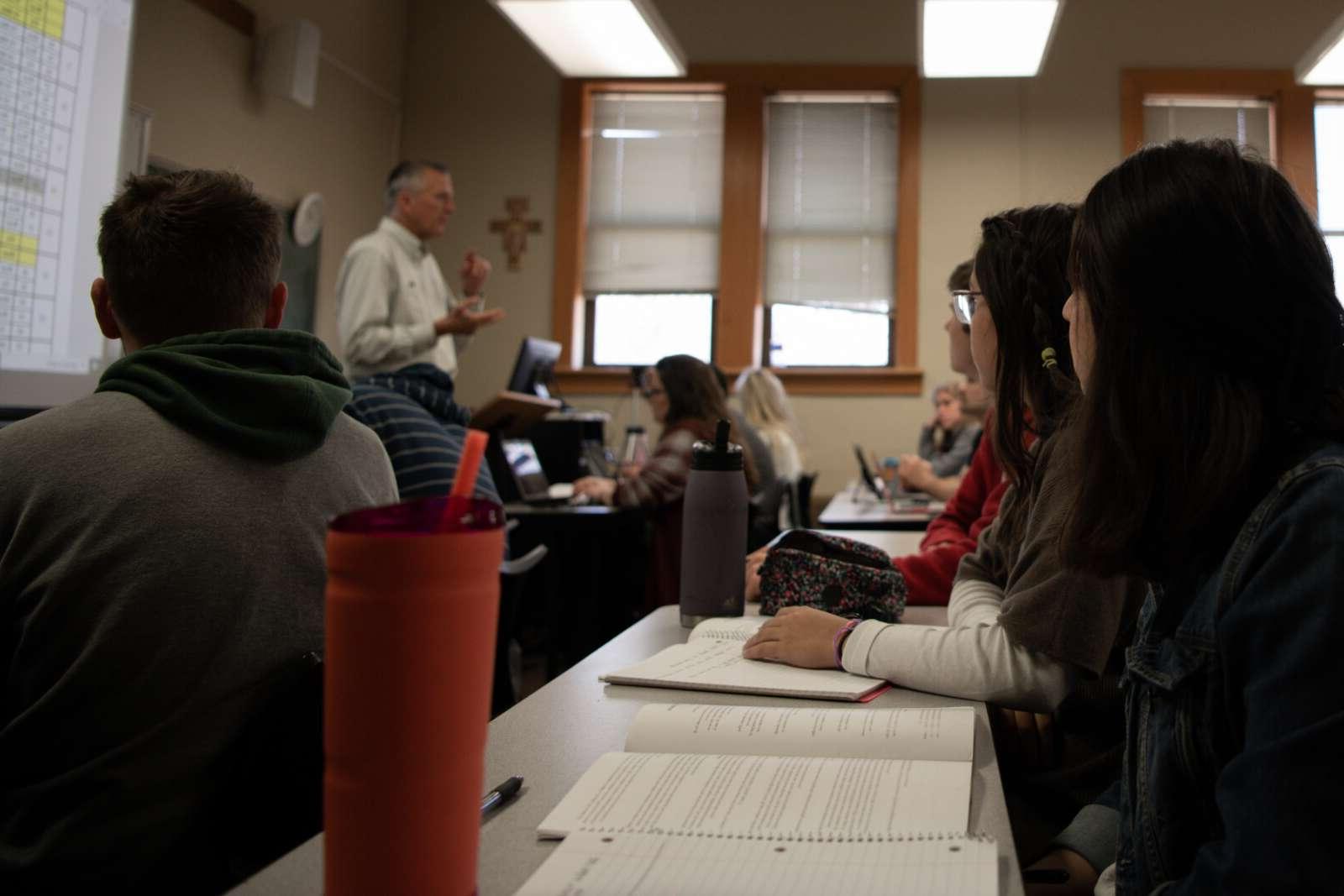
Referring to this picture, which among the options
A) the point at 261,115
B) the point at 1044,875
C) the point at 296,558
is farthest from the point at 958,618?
the point at 261,115

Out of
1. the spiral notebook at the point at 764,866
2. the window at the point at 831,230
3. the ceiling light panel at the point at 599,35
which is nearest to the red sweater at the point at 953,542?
the spiral notebook at the point at 764,866

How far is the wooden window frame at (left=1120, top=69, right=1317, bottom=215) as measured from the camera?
20.3ft

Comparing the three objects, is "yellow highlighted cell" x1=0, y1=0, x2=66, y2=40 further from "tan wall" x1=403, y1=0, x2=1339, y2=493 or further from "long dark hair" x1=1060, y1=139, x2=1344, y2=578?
"tan wall" x1=403, y1=0, x2=1339, y2=493

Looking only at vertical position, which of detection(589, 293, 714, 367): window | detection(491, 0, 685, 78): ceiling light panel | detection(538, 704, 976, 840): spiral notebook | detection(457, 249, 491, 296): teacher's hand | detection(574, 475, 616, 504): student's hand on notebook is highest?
detection(491, 0, 685, 78): ceiling light panel

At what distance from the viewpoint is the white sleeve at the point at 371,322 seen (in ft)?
12.2

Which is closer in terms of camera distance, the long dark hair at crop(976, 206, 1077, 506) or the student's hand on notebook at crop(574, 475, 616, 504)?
the long dark hair at crop(976, 206, 1077, 506)

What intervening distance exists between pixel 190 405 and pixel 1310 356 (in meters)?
0.95

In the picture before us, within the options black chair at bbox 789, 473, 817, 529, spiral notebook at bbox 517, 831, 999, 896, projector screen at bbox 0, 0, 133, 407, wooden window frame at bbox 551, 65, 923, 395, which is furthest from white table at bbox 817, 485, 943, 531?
spiral notebook at bbox 517, 831, 999, 896

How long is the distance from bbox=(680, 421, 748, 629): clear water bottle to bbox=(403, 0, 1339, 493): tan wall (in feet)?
16.1

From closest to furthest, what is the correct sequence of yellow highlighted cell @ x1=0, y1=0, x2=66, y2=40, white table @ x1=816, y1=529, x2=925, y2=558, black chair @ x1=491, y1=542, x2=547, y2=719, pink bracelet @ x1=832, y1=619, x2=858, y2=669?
pink bracelet @ x1=832, y1=619, x2=858, y2=669, yellow highlighted cell @ x1=0, y1=0, x2=66, y2=40, black chair @ x1=491, y1=542, x2=547, y2=719, white table @ x1=816, y1=529, x2=925, y2=558

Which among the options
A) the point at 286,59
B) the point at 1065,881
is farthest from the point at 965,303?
the point at 286,59

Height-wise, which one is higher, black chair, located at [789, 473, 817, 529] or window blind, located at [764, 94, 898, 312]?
window blind, located at [764, 94, 898, 312]

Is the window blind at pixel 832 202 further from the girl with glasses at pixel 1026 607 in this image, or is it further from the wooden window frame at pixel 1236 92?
the girl with glasses at pixel 1026 607

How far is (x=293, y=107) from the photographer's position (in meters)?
5.36
